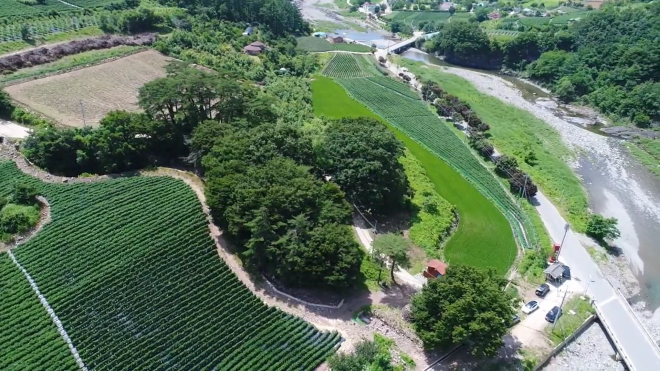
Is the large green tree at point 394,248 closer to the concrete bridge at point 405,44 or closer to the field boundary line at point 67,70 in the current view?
the field boundary line at point 67,70

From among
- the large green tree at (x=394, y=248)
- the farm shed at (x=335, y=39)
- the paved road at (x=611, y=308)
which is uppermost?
the large green tree at (x=394, y=248)

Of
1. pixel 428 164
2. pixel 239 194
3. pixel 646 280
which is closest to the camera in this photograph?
pixel 239 194

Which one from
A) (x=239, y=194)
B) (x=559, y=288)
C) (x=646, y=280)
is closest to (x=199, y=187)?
(x=239, y=194)

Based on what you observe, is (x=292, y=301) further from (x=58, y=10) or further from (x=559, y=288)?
(x=58, y=10)

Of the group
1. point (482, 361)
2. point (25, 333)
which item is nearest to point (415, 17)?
point (482, 361)

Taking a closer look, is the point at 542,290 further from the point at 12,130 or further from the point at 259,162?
the point at 12,130

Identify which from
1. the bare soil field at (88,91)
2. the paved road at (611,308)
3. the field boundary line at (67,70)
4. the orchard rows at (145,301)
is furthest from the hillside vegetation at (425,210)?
the field boundary line at (67,70)
